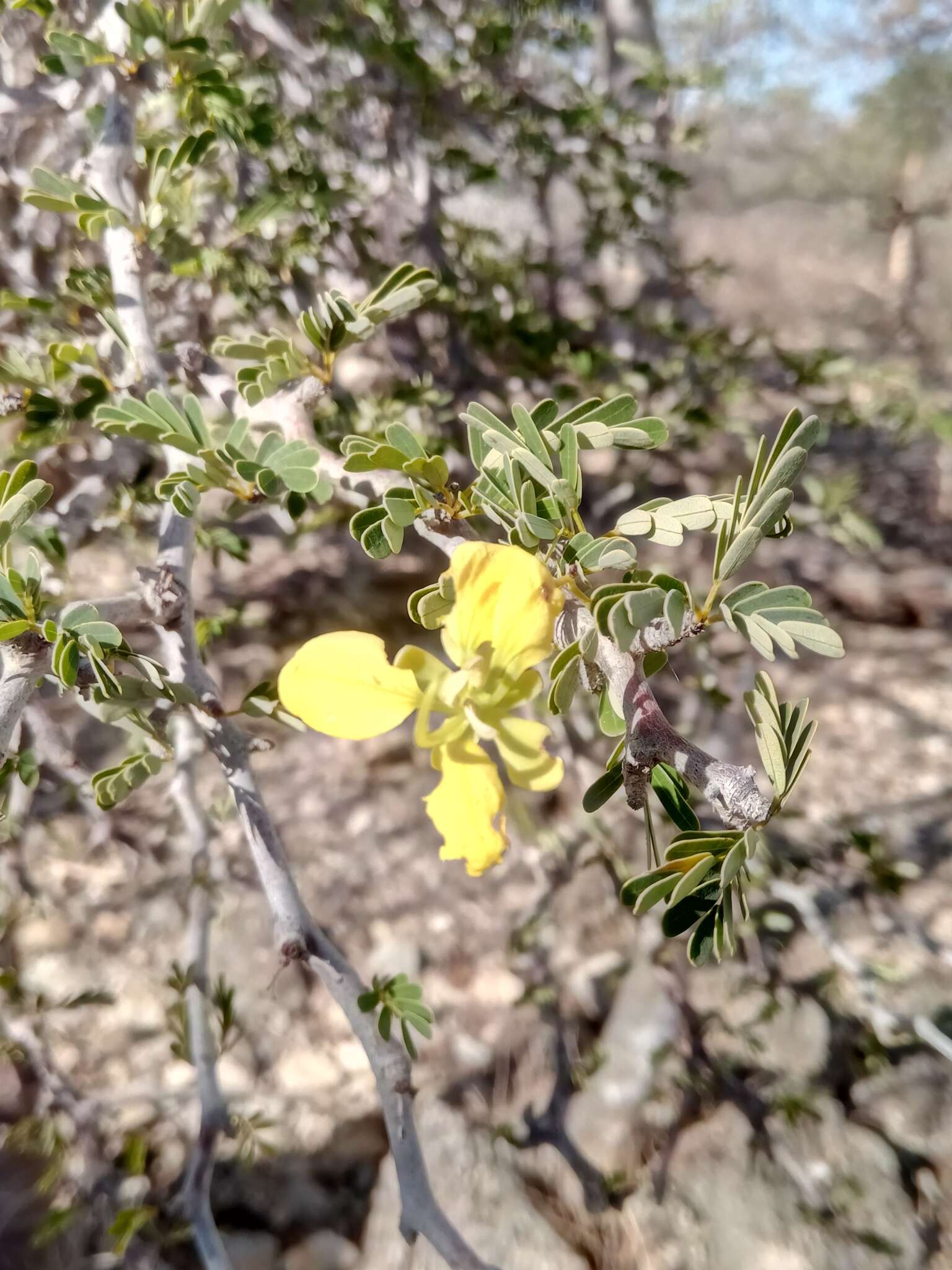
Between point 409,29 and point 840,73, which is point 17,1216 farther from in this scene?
point 840,73

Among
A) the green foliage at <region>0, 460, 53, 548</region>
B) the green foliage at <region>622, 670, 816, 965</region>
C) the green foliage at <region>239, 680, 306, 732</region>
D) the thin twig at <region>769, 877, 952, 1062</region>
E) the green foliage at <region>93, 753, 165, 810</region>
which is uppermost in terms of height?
the green foliage at <region>0, 460, 53, 548</region>

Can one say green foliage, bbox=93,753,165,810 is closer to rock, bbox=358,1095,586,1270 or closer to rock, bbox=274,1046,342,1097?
rock, bbox=358,1095,586,1270

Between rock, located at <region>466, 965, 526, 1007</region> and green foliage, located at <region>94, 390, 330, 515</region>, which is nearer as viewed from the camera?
green foliage, located at <region>94, 390, 330, 515</region>

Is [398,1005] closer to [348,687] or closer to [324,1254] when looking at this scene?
[348,687]

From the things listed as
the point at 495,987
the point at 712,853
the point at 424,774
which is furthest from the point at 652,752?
the point at 424,774

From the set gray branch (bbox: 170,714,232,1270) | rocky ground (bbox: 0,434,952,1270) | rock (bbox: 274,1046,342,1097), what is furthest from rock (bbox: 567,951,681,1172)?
gray branch (bbox: 170,714,232,1270)

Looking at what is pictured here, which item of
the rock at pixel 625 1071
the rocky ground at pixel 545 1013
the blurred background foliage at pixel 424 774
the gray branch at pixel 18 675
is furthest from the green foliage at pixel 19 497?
the rock at pixel 625 1071

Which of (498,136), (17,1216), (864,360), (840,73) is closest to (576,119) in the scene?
(498,136)
